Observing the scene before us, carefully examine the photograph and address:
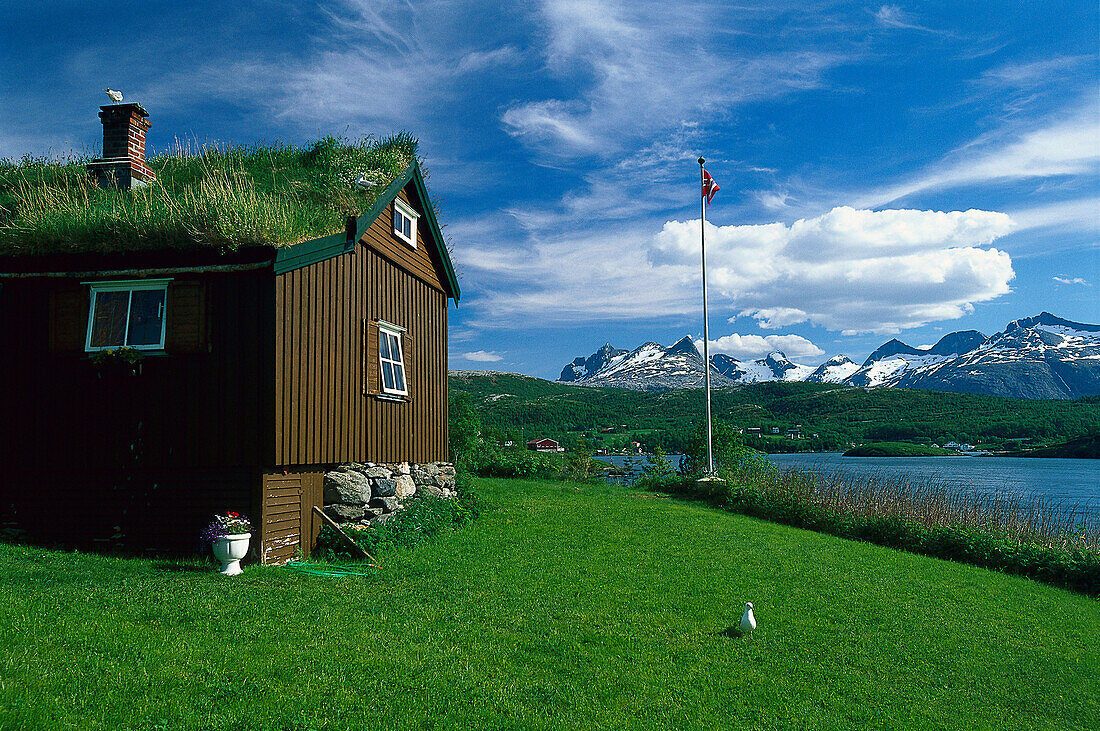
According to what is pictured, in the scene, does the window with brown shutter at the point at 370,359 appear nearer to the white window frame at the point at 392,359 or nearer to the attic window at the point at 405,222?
the white window frame at the point at 392,359

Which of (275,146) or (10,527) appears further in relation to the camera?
(275,146)

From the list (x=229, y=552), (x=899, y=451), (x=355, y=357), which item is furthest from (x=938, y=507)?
(x=899, y=451)

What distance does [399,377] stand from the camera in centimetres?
1517

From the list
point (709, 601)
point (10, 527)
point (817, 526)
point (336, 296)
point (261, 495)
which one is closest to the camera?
point (709, 601)

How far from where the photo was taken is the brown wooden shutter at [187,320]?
37.3 ft

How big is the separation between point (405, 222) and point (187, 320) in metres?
5.82

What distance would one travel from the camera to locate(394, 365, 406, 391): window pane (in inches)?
592

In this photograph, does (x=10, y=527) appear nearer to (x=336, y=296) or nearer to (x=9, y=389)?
(x=9, y=389)

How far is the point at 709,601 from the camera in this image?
389 inches

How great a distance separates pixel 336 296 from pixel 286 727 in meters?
8.87

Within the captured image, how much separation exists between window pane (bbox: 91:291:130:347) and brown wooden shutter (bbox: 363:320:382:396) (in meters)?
4.19

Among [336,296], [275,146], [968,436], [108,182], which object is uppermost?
[275,146]

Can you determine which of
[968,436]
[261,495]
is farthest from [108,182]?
[968,436]

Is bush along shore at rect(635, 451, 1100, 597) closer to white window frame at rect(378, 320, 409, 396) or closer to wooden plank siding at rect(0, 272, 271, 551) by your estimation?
white window frame at rect(378, 320, 409, 396)
